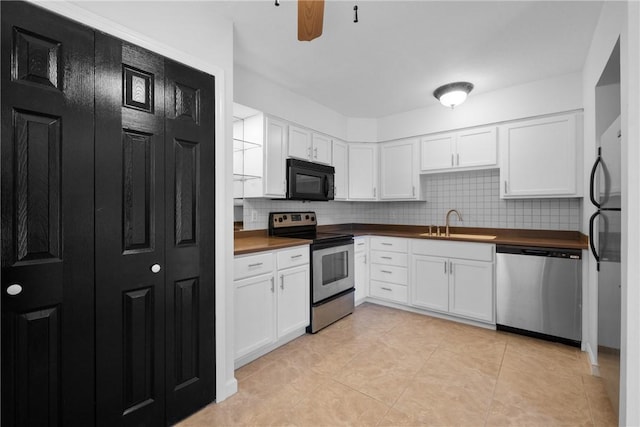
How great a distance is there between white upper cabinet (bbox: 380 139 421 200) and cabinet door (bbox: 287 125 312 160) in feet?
3.89

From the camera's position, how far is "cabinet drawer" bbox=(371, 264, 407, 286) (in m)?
3.55

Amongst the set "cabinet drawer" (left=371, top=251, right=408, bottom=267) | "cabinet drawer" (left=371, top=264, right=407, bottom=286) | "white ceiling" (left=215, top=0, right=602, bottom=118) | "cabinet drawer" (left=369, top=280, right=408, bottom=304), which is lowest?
"cabinet drawer" (left=369, top=280, right=408, bottom=304)

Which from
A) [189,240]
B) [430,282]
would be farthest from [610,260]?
[189,240]

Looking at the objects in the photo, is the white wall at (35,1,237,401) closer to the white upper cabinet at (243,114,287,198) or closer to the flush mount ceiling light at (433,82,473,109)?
the white upper cabinet at (243,114,287,198)

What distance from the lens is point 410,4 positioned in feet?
6.15

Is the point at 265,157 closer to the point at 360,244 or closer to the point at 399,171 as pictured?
the point at 360,244

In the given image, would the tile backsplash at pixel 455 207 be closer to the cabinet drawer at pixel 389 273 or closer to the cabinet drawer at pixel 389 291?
the cabinet drawer at pixel 389 273

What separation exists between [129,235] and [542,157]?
3.48m

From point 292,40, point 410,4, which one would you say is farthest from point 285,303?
point 410,4

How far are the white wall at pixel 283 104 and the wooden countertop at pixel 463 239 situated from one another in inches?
48.7

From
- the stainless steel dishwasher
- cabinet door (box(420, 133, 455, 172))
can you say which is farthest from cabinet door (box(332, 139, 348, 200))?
the stainless steel dishwasher

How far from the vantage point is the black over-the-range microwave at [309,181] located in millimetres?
A: 3105
